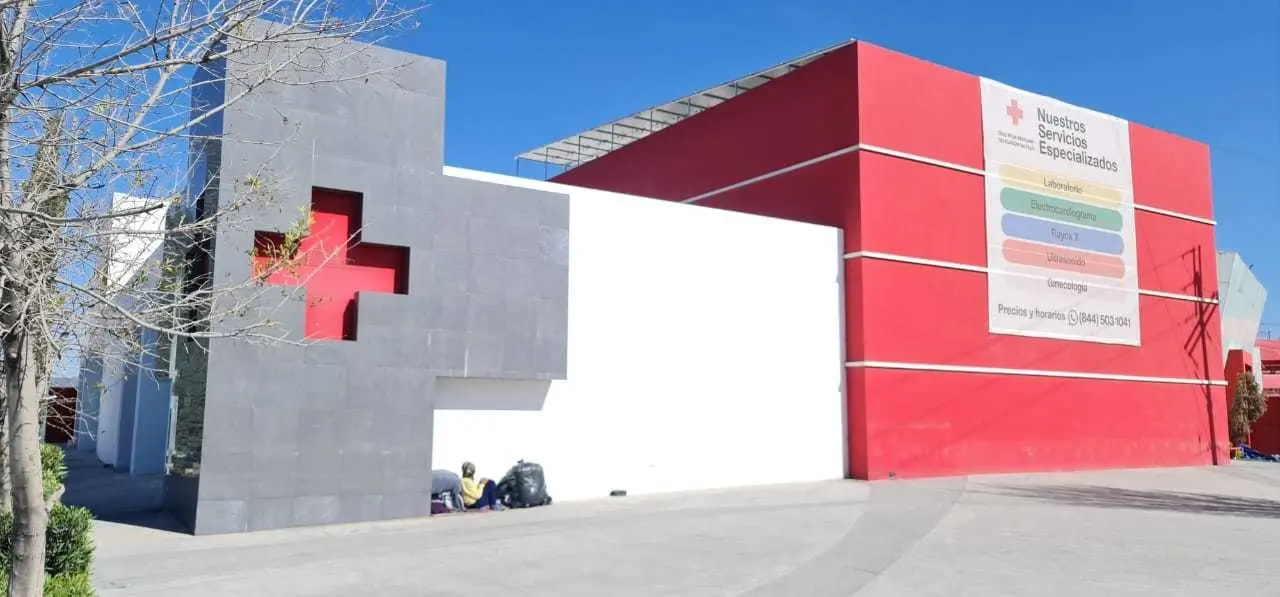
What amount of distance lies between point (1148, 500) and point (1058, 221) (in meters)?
7.45

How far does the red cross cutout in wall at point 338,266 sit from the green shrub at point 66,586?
642 centimetres

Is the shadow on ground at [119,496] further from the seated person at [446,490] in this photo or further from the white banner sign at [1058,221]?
the white banner sign at [1058,221]

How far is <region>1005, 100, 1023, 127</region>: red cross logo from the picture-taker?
20.8m

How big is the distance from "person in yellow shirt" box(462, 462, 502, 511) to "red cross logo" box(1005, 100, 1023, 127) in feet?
46.9

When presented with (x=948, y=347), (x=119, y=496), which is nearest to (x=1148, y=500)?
(x=948, y=347)

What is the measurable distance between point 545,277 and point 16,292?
9.89 metres

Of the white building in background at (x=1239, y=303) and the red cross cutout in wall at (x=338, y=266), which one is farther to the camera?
the white building in background at (x=1239, y=303)

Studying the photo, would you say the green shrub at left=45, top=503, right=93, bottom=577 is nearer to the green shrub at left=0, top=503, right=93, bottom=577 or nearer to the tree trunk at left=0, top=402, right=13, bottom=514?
the green shrub at left=0, top=503, right=93, bottom=577

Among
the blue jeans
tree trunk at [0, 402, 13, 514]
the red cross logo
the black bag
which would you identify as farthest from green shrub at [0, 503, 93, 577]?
the red cross logo

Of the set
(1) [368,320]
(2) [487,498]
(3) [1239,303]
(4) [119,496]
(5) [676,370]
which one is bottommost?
(4) [119,496]

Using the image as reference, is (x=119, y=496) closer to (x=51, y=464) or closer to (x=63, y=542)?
(x=51, y=464)

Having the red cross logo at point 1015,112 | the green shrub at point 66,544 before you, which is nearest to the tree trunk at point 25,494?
the green shrub at point 66,544

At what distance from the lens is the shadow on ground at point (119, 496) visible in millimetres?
12648

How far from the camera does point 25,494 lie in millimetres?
5156
